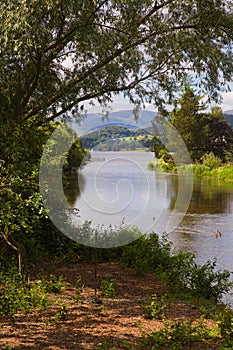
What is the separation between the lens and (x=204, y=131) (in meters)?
41.6

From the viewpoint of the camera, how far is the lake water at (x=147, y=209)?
878 cm

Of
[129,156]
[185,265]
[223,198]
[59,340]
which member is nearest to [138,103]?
[129,156]

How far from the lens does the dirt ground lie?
4.17m

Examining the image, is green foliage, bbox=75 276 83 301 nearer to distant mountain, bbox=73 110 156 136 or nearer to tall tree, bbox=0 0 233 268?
tall tree, bbox=0 0 233 268

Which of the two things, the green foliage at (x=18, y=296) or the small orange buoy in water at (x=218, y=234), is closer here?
the green foliage at (x=18, y=296)

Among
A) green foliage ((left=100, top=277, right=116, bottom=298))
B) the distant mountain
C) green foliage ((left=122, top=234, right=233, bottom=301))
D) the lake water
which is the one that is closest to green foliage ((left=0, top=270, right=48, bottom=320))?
green foliage ((left=100, top=277, right=116, bottom=298))

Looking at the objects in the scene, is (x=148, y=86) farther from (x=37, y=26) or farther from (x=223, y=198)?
(x=223, y=198)

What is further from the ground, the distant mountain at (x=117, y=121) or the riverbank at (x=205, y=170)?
the distant mountain at (x=117, y=121)

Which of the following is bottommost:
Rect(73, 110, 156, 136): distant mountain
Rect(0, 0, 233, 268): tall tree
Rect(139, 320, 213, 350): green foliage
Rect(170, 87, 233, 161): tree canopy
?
Rect(139, 320, 213, 350): green foliage

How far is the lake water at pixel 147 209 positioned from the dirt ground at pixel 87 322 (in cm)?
214

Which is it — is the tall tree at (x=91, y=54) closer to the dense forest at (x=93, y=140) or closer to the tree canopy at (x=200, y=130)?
the dense forest at (x=93, y=140)

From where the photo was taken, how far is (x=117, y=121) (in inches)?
276

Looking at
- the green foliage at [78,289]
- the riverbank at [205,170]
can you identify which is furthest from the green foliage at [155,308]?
the riverbank at [205,170]

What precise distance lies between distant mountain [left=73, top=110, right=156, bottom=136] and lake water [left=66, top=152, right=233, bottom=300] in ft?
1.59
